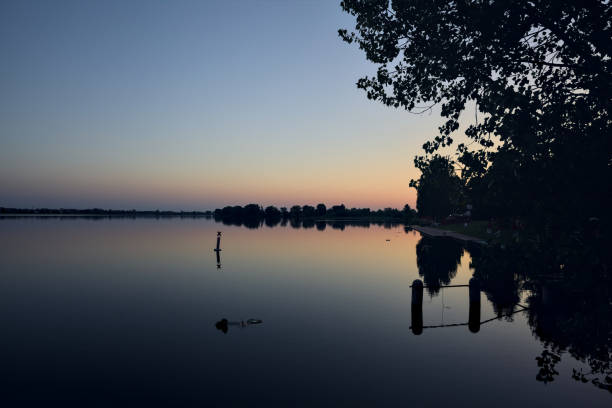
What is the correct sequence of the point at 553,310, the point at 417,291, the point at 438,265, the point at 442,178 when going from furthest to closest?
1. the point at 438,265
2. the point at 553,310
3. the point at 417,291
4. the point at 442,178

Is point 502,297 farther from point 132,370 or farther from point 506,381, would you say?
point 132,370

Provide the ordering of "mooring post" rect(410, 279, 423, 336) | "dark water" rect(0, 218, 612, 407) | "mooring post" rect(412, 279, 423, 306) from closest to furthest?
"dark water" rect(0, 218, 612, 407), "mooring post" rect(412, 279, 423, 306), "mooring post" rect(410, 279, 423, 336)

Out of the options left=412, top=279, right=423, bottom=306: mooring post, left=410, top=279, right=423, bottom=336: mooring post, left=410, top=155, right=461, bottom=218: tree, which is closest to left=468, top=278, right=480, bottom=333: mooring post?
left=410, top=279, right=423, bottom=336: mooring post

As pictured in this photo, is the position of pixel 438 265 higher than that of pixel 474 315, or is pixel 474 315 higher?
pixel 474 315

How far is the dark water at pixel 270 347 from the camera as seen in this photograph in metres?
12.4

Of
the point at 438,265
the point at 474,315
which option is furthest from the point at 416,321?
the point at 438,265

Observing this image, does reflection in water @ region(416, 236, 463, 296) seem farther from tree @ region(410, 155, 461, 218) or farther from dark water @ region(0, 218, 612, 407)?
tree @ region(410, 155, 461, 218)

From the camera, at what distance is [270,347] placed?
17016mm

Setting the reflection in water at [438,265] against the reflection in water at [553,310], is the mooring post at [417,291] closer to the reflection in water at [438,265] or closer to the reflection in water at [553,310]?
the reflection in water at [553,310]

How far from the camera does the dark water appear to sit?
1245 centimetres

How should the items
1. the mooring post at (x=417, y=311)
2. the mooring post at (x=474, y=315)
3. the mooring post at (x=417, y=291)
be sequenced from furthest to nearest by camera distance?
the mooring post at (x=474, y=315), the mooring post at (x=417, y=311), the mooring post at (x=417, y=291)

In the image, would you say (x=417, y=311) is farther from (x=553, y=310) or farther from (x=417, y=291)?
(x=553, y=310)

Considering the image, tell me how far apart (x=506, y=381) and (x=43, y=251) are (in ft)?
201

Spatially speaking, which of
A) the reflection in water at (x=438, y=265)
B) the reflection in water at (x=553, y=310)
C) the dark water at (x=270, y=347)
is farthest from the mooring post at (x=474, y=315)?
the reflection in water at (x=438, y=265)
